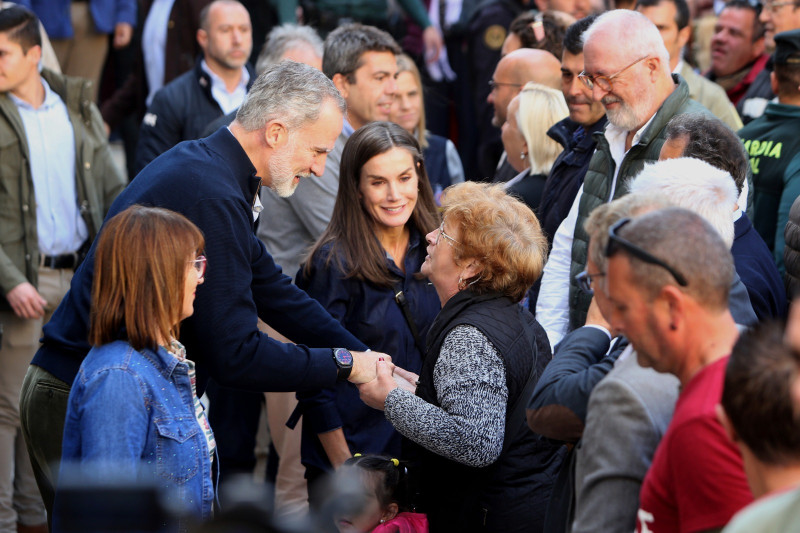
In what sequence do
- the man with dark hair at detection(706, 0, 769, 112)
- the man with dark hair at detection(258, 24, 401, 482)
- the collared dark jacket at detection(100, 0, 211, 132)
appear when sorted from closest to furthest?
1. the man with dark hair at detection(258, 24, 401, 482)
2. the man with dark hair at detection(706, 0, 769, 112)
3. the collared dark jacket at detection(100, 0, 211, 132)

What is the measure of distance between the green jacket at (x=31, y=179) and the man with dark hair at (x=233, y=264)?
198 centimetres

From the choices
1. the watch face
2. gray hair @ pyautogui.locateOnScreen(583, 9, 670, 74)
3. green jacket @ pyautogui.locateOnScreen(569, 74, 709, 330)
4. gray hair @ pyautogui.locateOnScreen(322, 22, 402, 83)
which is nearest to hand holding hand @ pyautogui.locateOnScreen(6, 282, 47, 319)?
gray hair @ pyautogui.locateOnScreen(322, 22, 402, 83)

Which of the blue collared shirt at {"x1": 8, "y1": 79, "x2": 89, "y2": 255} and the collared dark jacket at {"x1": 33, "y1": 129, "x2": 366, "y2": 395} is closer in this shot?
the collared dark jacket at {"x1": 33, "y1": 129, "x2": 366, "y2": 395}

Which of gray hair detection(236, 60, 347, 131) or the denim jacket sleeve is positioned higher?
gray hair detection(236, 60, 347, 131)

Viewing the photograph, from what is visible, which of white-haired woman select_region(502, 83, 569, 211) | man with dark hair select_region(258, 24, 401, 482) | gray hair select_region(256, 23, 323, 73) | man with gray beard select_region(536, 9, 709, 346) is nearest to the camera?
man with dark hair select_region(258, 24, 401, 482)

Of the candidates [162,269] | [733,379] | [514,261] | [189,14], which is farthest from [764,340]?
[189,14]

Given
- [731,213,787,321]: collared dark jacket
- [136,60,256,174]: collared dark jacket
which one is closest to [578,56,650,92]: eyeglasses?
[731,213,787,321]: collared dark jacket

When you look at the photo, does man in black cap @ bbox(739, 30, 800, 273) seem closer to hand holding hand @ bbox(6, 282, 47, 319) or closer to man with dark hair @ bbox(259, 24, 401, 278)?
man with dark hair @ bbox(259, 24, 401, 278)

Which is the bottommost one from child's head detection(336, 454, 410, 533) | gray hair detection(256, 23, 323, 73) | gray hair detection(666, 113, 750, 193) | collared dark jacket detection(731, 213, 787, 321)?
child's head detection(336, 454, 410, 533)

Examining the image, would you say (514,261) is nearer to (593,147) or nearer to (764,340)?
(764,340)

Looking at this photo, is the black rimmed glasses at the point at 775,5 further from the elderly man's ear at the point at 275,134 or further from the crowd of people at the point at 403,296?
the elderly man's ear at the point at 275,134

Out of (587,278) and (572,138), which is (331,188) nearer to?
(572,138)

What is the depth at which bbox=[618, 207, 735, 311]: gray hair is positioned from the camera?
2023 millimetres

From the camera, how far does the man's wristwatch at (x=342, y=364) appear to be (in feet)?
11.2
